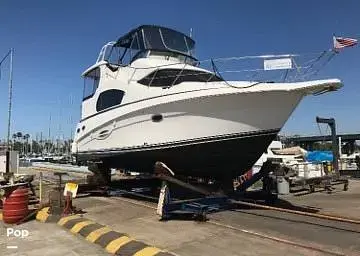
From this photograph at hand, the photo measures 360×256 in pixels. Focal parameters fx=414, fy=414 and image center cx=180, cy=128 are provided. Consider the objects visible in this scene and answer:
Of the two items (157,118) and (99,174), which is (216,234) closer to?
(157,118)

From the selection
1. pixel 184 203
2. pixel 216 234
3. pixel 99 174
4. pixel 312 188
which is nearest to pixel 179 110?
pixel 184 203

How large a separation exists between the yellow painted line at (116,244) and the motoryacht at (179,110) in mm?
3353

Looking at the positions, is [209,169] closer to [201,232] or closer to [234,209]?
[234,209]

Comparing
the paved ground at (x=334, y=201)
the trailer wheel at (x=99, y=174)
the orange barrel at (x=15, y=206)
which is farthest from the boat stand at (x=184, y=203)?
the trailer wheel at (x=99, y=174)

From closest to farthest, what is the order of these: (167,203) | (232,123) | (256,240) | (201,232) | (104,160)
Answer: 1. (256,240)
2. (201,232)
3. (167,203)
4. (232,123)
5. (104,160)

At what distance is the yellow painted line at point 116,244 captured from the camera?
6546 millimetres

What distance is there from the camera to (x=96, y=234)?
7.50 metres

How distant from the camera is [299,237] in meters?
7.04

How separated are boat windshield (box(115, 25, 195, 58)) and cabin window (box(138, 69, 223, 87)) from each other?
1471 mm

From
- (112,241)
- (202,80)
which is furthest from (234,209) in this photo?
(112,241)

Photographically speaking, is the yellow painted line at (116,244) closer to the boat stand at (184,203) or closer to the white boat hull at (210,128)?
the boat stand at (184,203)

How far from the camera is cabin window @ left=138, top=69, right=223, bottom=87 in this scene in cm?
1030

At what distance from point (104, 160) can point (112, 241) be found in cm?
621

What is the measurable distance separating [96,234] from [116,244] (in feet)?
2.91
